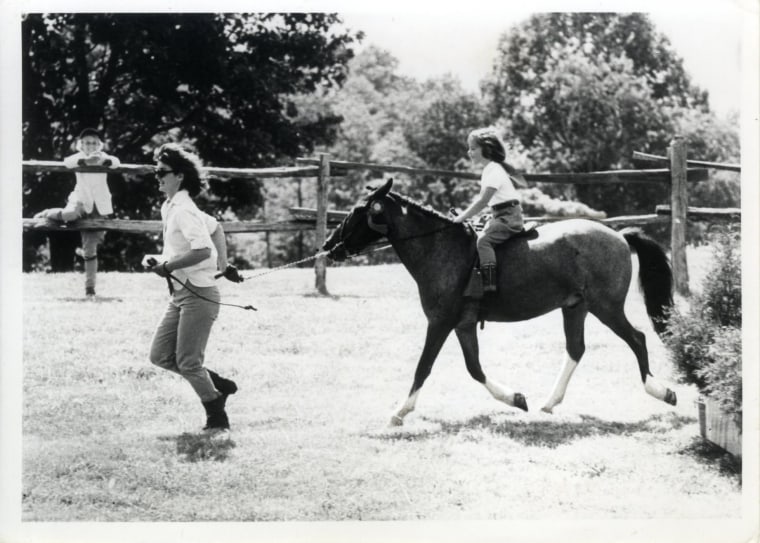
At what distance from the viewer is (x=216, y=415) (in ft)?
18.8

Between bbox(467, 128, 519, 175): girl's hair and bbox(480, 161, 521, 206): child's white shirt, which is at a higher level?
bbox(467, 128, 519, 175): girl's hair

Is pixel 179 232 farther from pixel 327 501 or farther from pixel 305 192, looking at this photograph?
pixel 305 192

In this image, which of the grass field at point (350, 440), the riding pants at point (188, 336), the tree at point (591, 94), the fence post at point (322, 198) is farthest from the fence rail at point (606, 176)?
the riding pants at point (188, 336)

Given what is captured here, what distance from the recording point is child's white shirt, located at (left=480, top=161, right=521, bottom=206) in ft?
19.8

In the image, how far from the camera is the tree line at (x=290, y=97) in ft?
24.5

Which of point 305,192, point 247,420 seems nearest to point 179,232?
point 247,420

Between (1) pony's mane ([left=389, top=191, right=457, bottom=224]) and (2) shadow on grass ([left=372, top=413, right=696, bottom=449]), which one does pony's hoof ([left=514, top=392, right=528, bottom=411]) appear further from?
(1) pony's mane ([left=389, top=191, right=457, bottom=224])

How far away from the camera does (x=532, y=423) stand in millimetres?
6051

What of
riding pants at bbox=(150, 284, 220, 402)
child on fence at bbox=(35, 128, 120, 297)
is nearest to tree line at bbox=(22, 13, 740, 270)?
child on fence at bbox=(35, 128, 120, 297)

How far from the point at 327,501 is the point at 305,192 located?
17193 mm

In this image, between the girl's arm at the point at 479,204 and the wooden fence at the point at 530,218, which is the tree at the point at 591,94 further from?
the girl's arm at the point at 479,204

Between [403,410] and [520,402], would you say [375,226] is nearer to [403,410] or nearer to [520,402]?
[403,410]

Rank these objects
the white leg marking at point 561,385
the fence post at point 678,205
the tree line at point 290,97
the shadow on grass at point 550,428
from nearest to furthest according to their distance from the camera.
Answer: the shadow on grass at point 550,428 < the white leg marking at point 561,385 < the tree line at point 290,97 < the fence post at point 678,205

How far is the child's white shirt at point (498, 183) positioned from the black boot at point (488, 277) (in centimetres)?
49
